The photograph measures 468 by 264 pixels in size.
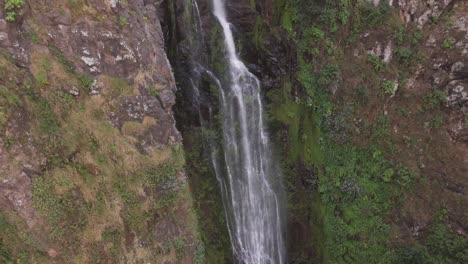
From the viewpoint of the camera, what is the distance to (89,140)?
31.3ft

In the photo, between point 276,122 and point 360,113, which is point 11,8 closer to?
Answer: point 276,122

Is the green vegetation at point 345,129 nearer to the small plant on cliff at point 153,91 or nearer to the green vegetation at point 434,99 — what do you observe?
the green vegetation at point 434,99

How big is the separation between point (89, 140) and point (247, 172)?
6.52 meters

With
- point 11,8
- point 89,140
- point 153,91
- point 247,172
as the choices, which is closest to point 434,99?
point 247,172

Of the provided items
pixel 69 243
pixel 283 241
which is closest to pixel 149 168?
pixel 69 243

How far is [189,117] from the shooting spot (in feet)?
43.9

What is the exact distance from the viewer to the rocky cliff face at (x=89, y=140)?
330 inches

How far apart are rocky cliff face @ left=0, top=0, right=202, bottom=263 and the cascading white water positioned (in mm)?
2911

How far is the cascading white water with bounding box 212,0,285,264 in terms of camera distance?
13742 millimetres

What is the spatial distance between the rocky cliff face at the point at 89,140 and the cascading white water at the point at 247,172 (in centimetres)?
291

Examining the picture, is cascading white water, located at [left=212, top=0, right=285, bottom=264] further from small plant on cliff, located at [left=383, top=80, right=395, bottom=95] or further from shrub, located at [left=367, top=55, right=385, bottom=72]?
small plant on cliff, located at [left=383, top=80, right=395, bottom=95]

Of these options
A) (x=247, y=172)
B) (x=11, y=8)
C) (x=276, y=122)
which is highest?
(x=11, y=8)

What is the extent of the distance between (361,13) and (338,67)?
8.09 feet

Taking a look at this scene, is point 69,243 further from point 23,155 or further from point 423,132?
point 423,132
